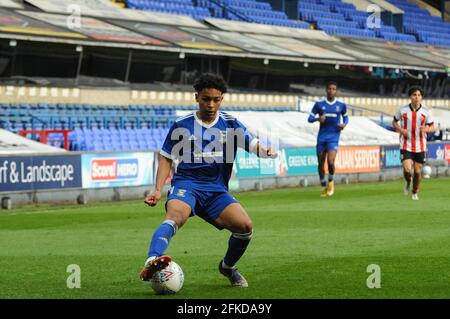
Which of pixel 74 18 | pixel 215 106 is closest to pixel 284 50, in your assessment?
pixel 74 18

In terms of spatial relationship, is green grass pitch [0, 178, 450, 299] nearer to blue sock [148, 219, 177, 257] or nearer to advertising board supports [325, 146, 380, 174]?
blue sock [148, 219, 177, 257]

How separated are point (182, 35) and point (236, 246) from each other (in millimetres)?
29866

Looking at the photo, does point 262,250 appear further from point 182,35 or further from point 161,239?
point 182,35

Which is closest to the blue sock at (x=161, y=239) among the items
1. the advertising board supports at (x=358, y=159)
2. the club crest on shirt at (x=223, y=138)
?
the club crest on shirt at (x=223, y=138)

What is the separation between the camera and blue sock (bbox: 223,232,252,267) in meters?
10.1

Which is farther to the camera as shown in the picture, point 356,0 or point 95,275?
point 356,0

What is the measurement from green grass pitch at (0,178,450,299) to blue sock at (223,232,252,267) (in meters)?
0.25

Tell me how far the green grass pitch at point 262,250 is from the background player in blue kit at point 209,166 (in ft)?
1.82

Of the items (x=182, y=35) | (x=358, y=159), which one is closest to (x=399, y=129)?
(x=358, y=159)

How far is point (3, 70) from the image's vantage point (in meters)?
33.5

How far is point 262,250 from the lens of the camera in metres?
13.3

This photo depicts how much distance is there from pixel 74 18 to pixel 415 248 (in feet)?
Result: 80.9
